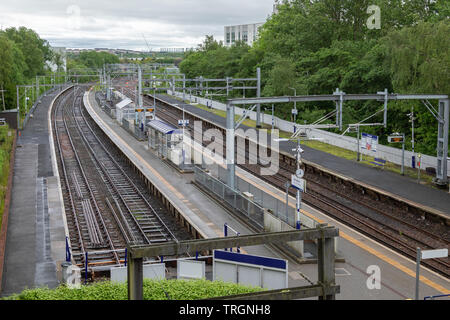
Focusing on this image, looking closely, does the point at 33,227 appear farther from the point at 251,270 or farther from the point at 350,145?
the point at 350,145

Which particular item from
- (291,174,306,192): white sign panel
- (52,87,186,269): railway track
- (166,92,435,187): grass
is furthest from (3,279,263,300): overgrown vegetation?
(166,92,435,187): grass

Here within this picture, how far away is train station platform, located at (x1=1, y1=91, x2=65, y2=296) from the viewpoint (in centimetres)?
1595

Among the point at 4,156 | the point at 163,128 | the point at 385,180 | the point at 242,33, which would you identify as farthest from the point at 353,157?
the point at 242,33

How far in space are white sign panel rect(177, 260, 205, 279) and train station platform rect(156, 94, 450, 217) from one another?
12.5 meters

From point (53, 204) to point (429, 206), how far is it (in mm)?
16622

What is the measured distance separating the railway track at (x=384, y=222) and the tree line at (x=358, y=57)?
32.7ft

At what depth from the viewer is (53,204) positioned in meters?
Result: 24.8

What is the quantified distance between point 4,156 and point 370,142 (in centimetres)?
2201

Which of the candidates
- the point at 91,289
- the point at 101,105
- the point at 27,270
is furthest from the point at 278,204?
the point at 101,105

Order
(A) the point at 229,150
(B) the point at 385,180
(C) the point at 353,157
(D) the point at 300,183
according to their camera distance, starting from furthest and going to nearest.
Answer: (C) the point at 353,157
(B) the point at 385,180
(A) the point at 229,150
(D) the point at 300,183

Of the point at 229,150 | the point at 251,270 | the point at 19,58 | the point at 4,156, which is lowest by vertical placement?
the point at 251,270

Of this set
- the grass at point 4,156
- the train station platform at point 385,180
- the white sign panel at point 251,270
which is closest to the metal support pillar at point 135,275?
the white sign panel at point 251,270

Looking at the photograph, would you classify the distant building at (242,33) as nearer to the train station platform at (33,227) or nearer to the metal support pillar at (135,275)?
the train station platform at (33,227)

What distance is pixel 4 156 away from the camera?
3281 cm
